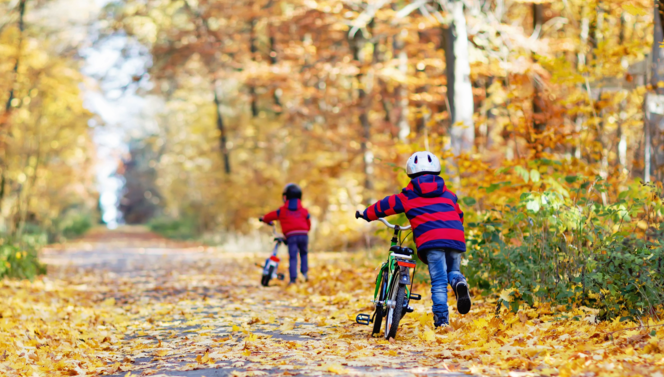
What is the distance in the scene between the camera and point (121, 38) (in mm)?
23391

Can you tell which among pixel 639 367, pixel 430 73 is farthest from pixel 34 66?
pixel 639 367

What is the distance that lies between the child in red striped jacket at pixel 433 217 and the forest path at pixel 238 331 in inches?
25.5

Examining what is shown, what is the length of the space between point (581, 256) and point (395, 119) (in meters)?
14.6

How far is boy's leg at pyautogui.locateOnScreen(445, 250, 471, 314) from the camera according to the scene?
605 cm

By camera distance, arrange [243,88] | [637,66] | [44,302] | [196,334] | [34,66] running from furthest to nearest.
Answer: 1. [243,88]
2. [34,66]
3. [637,66]
4. [44,302]
5. [196,334]

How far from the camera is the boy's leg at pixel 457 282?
238 inches

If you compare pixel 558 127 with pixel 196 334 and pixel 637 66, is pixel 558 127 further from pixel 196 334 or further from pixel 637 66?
pixel 196 334

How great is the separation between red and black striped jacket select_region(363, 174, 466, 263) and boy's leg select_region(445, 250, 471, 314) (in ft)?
0.54

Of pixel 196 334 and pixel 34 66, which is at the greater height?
pixel 34 66

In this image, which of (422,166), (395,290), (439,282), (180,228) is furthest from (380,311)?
(180,228)

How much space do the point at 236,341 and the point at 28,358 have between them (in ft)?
5.92

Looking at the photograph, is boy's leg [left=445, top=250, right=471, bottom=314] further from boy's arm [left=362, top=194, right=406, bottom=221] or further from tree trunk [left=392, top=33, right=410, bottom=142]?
tree trunk [left=392, top=33, right=410, bottom=142]

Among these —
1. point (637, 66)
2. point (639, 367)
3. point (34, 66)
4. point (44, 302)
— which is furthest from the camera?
point (34, 66)

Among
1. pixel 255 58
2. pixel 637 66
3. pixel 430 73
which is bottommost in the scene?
pixel 637 66
